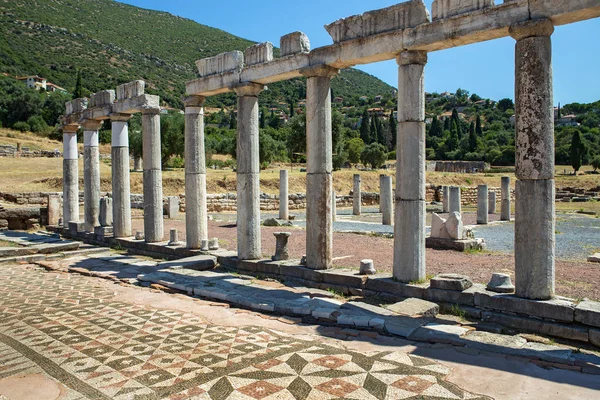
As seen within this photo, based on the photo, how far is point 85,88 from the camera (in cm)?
7125

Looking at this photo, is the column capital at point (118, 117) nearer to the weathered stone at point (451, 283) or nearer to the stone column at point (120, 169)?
the stone column at point (120, 169)

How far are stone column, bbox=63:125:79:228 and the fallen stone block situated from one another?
27.8 ft

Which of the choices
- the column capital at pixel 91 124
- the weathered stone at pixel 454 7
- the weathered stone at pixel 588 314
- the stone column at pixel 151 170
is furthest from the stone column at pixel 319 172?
the column capital at pixel 91 124

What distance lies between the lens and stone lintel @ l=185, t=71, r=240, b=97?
1169 centimetres

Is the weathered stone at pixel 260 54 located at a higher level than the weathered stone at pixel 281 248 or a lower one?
higher

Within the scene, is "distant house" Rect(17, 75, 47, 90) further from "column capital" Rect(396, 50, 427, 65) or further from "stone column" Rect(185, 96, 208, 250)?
"column capital" Rect(396, 50, 427, 65)

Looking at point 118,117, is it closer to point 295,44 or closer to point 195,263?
point 195,263

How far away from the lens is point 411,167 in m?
8.67

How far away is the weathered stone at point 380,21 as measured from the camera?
8.41 metres

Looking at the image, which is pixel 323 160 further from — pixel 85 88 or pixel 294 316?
pixel 85 88

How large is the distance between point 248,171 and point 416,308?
529 centimetres

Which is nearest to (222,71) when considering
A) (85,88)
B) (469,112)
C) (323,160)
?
(323,160)

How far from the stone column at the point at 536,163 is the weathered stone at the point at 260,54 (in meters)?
5.40

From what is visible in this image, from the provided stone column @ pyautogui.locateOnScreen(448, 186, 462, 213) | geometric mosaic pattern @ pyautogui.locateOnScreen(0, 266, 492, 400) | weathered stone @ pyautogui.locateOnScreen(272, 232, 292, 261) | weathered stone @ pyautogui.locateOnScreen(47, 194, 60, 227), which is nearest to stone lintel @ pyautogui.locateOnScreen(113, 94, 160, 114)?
weathered stone @ pyautogui.locateOnScreen(272, 232, 292, 261)
